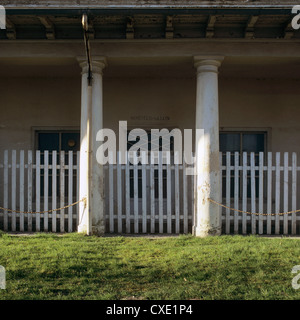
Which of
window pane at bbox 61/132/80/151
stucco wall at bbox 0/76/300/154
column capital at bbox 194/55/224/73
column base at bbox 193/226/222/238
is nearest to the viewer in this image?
column base at bbox 193/226/222/238

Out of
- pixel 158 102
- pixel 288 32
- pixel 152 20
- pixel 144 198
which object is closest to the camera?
pixel 152 20

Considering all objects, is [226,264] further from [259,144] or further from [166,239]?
[259,144]

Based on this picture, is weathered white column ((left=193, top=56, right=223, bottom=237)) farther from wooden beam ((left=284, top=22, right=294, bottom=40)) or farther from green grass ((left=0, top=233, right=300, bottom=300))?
wooden beam ((left=284, top=22, right=294, bottom=40))

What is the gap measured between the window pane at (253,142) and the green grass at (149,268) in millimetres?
3213

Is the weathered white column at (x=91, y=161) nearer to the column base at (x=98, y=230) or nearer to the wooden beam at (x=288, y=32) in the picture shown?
the column base at (x=98, y=230)

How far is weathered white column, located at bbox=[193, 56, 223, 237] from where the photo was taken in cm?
749

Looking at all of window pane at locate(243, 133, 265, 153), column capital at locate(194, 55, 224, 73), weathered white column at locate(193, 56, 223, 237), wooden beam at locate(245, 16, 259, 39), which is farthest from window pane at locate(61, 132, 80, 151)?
wooden beam at locate(245, 16, 259, 39)

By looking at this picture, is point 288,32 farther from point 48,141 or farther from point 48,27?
point 48,141

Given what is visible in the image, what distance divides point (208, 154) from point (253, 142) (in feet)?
8.57

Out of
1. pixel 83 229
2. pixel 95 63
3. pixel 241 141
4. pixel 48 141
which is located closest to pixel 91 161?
pixel 83 229

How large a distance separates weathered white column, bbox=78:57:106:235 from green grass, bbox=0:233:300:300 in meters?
0.58

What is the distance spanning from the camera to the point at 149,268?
527 centimetres

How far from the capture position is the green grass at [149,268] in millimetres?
4426
